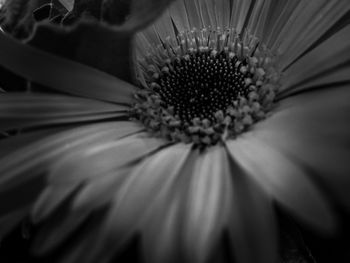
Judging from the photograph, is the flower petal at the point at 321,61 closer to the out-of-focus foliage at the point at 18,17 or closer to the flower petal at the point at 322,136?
the flower petal at the point at 322,136

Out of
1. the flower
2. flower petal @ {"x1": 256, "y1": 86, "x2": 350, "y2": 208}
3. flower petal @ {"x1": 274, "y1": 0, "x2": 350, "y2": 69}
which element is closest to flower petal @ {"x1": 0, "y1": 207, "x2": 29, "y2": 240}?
the flower

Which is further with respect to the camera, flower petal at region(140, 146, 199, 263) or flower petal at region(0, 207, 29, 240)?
flower petal at region(0, 207, 29, 240)

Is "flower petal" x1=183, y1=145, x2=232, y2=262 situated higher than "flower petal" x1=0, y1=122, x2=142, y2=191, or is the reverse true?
"flower petal" x1=0, y1=122, x2=142, y2=191

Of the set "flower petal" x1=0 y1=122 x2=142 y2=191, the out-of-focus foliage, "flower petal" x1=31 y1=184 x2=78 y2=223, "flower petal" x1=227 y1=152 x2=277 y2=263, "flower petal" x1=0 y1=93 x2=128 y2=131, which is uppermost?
the out-of-focus foliage

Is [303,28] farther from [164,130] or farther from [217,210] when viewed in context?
[217,210]

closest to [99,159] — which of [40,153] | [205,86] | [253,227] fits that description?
[40,153]

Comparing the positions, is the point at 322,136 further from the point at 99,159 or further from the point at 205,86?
the point at 205,86

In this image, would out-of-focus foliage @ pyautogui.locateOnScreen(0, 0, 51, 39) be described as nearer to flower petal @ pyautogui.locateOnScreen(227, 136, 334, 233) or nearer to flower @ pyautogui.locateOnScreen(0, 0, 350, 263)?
flower @ pyautogui.locateOnScreen(0, 0, 350, 263)
